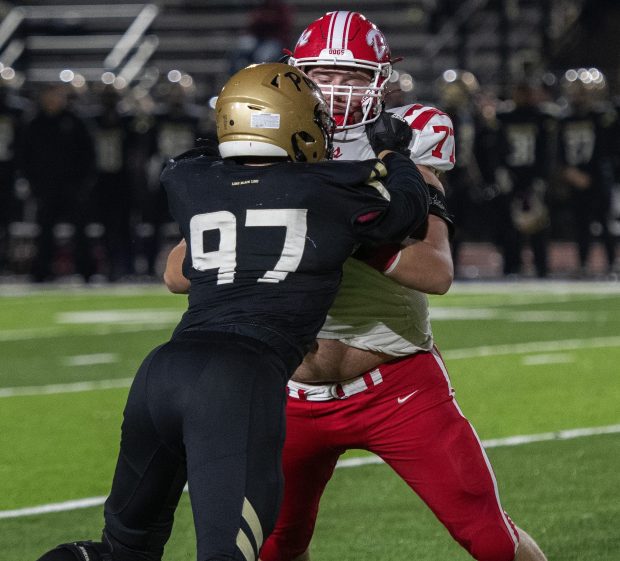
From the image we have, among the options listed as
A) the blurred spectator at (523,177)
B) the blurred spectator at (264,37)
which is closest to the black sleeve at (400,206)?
the blurred spectator at (523,177)

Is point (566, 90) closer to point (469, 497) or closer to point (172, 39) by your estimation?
point (172, 39)

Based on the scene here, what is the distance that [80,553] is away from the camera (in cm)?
316

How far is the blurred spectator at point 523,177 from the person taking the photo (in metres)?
15.7

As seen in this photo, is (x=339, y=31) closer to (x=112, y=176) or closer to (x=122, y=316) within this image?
(x=122, y=316)

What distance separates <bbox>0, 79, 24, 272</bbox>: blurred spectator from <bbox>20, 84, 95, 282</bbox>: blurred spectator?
306 mm

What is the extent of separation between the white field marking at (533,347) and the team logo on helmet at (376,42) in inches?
220

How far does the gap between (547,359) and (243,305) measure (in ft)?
21.2

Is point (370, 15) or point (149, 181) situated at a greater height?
point (370, 15)

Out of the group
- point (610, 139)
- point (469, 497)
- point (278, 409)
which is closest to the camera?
point (278, 409)

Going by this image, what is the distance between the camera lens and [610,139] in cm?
1576

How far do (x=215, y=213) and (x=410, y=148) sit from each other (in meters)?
0.70

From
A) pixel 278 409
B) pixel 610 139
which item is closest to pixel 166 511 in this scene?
pixel 278 409

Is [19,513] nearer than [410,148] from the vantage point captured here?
No

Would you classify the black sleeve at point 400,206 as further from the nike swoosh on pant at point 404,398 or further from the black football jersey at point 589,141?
the black football jersey at point 589,141
